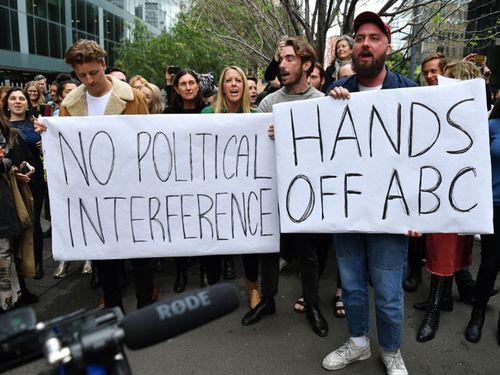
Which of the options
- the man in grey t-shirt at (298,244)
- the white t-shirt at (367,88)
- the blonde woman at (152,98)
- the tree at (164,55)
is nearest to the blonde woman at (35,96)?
the blonde woman at (152,98)

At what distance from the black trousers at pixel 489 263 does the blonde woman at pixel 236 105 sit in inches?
60.2

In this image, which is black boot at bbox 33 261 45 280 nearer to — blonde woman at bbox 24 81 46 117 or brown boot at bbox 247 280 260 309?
brown boot at bbox 247 280 260 309

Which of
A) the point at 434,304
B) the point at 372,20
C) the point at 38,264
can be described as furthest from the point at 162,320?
the point at 38,264

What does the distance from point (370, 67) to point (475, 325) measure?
189 centimetres

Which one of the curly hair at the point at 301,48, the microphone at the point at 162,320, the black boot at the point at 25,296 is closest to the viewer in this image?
the microphone at the point at 162,320

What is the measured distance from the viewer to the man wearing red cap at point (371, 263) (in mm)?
2355

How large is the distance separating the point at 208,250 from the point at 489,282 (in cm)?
186

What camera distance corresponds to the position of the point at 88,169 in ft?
9.33

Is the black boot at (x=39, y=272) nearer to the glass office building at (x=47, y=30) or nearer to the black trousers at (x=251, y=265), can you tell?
the black trousers at (x=251, y=265)

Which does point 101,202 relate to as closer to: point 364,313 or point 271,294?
point 271,294

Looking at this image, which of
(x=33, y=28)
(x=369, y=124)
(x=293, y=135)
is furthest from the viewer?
(x=33, y=28)

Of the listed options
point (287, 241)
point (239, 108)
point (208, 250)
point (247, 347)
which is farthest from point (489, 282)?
point (239, 108)

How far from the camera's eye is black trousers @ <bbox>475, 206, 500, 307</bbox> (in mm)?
2791

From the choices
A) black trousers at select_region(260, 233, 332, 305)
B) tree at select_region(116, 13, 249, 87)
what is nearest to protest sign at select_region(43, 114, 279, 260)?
black trousers at select_region(260, 233, 332, 305)
